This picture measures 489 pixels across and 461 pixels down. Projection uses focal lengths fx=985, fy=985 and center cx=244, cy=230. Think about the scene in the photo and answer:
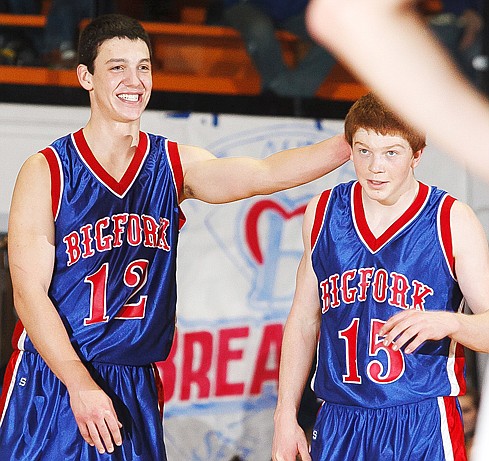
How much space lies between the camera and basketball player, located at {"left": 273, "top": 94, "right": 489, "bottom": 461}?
2990 mm

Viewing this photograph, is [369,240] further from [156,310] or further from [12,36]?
[12,36]

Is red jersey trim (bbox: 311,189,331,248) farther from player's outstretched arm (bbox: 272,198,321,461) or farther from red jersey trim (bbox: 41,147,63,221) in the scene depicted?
red jersey trim (bbox: 41,147,63,221)

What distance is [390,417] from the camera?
302cm

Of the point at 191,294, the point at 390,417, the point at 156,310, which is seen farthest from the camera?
the point at 191,294

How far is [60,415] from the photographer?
3.15 metres

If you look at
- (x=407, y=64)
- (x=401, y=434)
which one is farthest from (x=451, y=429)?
(x=407, y=64)

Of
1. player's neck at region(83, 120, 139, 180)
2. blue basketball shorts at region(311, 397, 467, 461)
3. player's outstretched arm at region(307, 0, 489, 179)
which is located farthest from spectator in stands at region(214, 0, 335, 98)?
player's outstretched arm at region(307, 0, 489, 179)

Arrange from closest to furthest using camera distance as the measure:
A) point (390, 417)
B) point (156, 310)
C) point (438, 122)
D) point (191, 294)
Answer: point (438, 122) < point (390, 417) < point (156, 310) < point (191, 294)

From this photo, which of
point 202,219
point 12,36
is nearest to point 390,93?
point 202,219

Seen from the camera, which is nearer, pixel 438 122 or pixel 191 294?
pixel 438 122

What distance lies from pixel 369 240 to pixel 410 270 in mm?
→ 171

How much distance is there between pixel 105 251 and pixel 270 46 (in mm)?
2631

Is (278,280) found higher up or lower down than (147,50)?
lower down

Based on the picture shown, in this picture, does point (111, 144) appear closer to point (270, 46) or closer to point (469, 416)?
point (270, 46)
